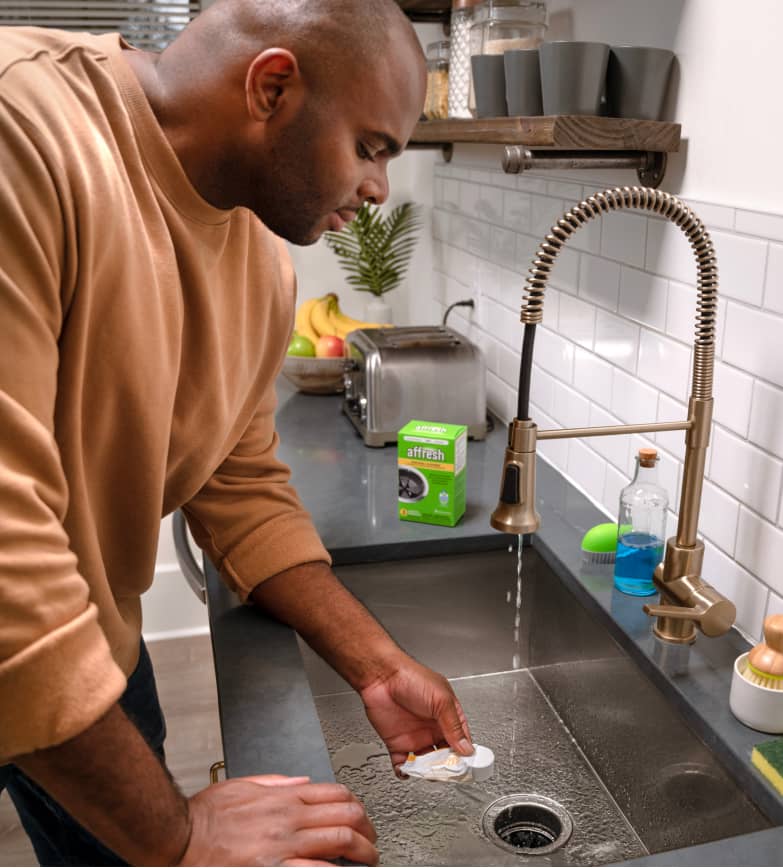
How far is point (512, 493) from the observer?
1.09 metres

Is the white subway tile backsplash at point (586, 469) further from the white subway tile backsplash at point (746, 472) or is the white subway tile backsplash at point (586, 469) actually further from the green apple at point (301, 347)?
the green apple at point (301, 347)

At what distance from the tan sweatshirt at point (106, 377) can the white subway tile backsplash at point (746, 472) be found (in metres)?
0.55

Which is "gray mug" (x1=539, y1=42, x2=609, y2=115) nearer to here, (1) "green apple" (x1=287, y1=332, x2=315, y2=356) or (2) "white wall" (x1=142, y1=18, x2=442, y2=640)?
(1) "green apple" (x1=287, y1=332, x2=315, y2=356)

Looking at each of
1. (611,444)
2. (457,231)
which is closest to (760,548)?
(611,444)

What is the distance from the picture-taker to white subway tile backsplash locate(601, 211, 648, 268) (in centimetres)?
140

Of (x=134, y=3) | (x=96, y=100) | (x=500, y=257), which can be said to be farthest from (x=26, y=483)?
(x=134, y=3)

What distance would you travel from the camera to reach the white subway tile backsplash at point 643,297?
1353mm

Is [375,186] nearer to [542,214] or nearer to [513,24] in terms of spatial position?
[513,24]

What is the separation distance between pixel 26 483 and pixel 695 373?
75 centimetres

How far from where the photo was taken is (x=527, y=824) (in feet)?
3.78

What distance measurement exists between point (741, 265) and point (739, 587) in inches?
16.2

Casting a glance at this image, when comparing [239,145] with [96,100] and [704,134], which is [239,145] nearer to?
[96,100]

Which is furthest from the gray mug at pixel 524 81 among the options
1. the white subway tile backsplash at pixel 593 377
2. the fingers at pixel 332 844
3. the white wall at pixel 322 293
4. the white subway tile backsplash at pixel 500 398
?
the white wall at pixel 322 293

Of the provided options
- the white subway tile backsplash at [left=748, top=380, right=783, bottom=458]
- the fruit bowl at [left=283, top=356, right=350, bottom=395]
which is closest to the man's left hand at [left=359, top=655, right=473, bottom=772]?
the white subway tile backsplash at [left=748, top=380, right=783, bottom=458]
